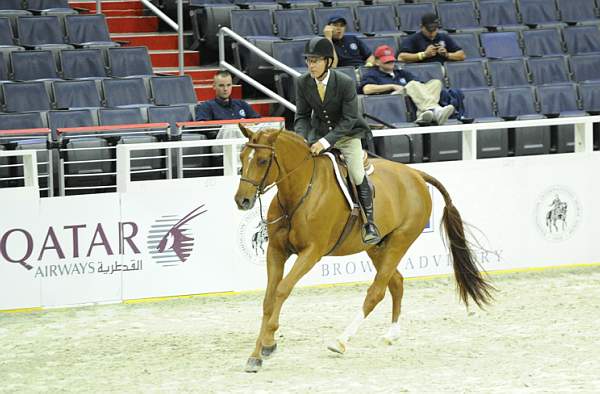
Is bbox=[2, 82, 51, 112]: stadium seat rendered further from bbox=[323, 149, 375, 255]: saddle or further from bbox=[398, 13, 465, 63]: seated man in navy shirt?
bbox=[323, 149, 375, 255]: saddle

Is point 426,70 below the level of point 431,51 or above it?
below

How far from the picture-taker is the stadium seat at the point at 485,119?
14000mm

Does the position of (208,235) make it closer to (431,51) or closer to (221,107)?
(221,107)

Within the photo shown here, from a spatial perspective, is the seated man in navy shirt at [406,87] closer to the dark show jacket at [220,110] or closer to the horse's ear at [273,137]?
the dark show jacket at [220,110]

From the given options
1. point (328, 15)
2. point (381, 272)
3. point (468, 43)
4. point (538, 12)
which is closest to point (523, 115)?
point (468, 43)

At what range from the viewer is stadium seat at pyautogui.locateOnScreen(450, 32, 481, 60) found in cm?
1658

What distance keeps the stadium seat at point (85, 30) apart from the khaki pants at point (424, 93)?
3.82 meters

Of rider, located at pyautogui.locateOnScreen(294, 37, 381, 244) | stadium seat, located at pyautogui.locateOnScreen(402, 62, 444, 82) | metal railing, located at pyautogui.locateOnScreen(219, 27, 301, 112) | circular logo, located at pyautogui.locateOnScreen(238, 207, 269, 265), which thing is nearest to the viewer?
rider, located at pyautogui.locateOnScreen(294, 37, 381, 244)

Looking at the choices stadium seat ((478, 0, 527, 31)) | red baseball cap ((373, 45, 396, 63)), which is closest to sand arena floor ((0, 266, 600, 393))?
red baseball cap ((373, 45, 396, 63))

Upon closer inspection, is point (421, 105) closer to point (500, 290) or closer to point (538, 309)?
point (500, 290)

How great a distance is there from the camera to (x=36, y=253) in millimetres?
10695

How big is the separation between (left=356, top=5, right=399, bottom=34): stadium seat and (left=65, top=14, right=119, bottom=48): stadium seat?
378 centimetres

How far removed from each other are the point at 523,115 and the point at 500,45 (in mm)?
2088

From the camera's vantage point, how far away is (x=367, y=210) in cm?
916
